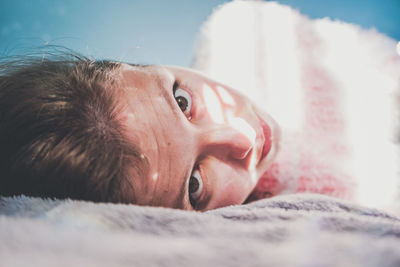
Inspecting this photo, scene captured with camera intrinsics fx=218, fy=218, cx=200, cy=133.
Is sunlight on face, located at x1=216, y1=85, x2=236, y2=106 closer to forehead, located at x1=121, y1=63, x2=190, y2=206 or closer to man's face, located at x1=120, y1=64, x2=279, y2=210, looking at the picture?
man's face, located at x1=120, y1=64, x2=279, y2=210

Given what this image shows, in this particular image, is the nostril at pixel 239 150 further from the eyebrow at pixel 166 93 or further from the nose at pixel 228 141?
the eyebrow at pixel 166 93

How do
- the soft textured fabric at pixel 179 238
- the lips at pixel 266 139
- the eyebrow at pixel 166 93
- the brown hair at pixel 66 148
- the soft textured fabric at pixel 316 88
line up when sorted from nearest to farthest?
the soft textured fabric at pixel 179 238 → the brown hair at pixel 66 148 → the eyebrow at pixel 166 93 → the lips at pixel 266 139 → the soft textured fabric at pixel 316 88

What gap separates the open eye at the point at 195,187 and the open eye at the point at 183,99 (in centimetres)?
18

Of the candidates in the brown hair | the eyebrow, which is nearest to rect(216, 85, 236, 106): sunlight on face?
the eyebrow

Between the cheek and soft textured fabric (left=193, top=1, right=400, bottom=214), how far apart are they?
1.09ft

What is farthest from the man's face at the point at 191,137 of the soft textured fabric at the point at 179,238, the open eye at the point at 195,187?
the soft textured fabric at the point at 179,238

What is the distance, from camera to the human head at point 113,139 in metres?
0.48

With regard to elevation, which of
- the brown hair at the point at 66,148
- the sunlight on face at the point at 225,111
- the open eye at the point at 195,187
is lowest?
the open eye at the point at 195,187

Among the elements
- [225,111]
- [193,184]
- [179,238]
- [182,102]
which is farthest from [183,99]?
[179,238]

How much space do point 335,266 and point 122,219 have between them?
0.25 metres

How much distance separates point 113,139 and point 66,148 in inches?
4.0

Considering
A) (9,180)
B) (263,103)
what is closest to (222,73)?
(263,103)

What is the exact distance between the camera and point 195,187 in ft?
2.18

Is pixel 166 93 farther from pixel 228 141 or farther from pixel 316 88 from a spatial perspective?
A: pixel 316 88
